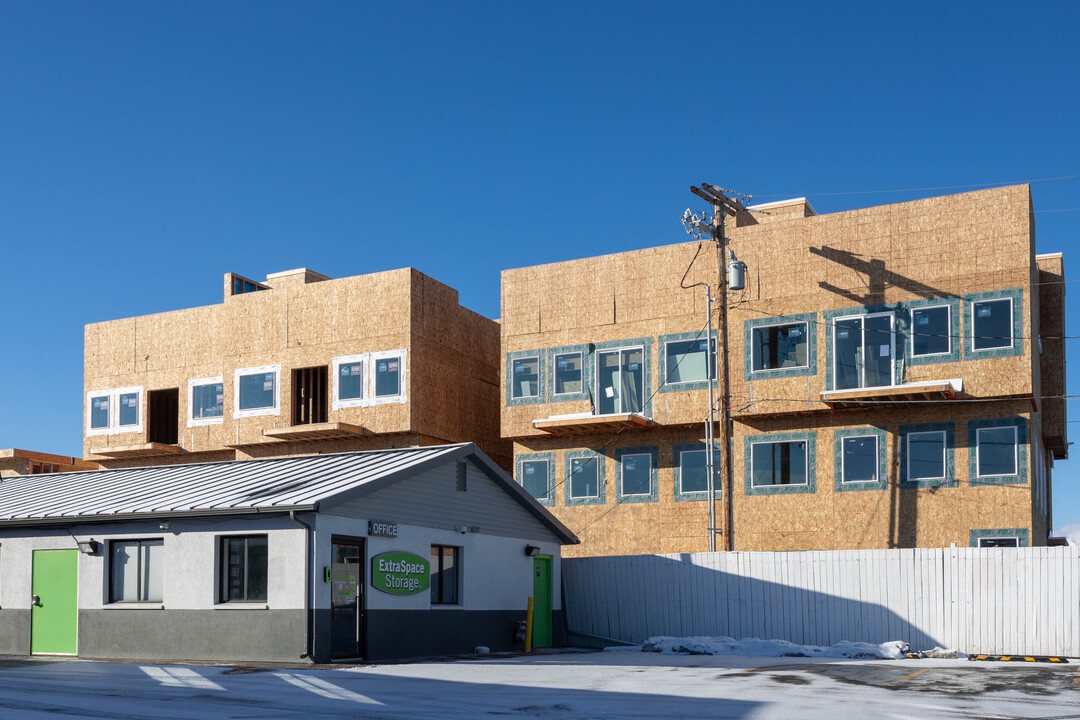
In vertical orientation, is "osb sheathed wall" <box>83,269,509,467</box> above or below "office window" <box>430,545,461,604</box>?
above

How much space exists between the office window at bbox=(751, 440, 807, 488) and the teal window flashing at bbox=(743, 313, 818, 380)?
2024 millimetres

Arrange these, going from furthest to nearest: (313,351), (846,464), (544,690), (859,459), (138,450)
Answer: (138,450) < (313,351) < (846,464) < (859,459) < (544,690)

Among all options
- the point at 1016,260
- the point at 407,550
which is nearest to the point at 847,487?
the point at 1016,260

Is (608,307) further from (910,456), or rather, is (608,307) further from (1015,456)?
(1015,456)

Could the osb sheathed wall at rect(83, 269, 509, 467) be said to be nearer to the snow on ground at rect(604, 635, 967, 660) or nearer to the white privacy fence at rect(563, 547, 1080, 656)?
the white privacy fence at rect(563, 547, 1080, 656)

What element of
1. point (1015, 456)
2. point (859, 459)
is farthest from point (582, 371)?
point (1015, 456)

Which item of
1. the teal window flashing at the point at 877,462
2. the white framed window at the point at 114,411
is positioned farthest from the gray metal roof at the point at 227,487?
the white framed window at the point at 114,411

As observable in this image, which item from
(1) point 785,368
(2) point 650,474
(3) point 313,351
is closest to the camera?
(1) point 785,368

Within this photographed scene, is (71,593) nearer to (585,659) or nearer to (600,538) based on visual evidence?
(585,659)

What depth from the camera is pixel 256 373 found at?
40906 mm

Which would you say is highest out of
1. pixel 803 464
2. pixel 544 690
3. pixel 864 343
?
pixel 864 343

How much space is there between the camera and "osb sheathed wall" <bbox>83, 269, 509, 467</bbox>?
38375mm

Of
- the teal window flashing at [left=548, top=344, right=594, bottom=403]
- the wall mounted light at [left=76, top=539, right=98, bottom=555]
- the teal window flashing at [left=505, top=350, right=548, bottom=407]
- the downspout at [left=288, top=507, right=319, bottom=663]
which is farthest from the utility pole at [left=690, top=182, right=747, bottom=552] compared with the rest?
the wall mounted light at [left=76, top=539, right=98, bottom=555]

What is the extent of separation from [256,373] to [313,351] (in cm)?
252
